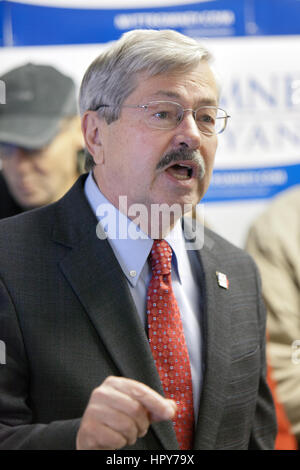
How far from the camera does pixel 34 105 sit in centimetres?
182

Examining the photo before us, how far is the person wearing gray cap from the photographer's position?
5.85ft

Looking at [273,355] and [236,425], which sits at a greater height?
[236,425]

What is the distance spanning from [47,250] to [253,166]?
3.80 feet

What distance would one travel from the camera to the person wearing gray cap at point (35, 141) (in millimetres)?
1783

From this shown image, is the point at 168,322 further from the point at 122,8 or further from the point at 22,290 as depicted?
the point at 122,8

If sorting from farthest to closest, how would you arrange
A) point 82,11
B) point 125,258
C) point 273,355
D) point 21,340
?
point 82,11 → point 273,355 → point 125,258 → point 21,340

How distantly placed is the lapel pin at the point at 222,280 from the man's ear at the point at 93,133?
1.04ft

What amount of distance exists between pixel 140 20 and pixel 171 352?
134 centimetres

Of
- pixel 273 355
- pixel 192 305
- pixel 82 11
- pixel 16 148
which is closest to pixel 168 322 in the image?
pixel 192 305

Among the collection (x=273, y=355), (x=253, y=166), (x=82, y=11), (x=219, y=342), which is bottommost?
(x=273, y=355)

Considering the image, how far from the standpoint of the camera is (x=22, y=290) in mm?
946

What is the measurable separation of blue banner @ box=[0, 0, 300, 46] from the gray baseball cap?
0.14 m

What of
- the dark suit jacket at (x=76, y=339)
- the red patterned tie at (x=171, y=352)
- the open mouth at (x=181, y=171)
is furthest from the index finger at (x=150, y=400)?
the open mouth at (x=181, y=171)

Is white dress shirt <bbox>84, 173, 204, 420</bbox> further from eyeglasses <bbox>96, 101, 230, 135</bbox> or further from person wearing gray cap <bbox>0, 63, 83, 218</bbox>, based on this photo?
person wearing gray cap <bbox>0, 63, 83, 218</bbox>
